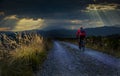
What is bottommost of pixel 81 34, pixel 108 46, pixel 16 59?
pixel 108 46

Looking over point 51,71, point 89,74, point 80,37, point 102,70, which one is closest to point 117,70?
point 102,70

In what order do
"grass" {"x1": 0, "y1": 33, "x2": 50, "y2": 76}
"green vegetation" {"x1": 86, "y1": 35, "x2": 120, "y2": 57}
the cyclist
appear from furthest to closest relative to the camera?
the cyclist, "green vegetation" {"x1": 86, "y1": 35, "x2": 120, "y2": 57}, "grass" {"x1": 0, "y1": 33, "x2": 50, "y2": 76}

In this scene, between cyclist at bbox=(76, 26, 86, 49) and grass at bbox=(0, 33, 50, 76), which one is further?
cyclist at bbox=(76, 26, 86, 49)

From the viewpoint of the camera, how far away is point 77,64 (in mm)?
19656

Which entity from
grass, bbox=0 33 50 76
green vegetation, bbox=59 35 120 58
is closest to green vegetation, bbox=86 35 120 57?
green vegetation, bbox=59 35 120 58

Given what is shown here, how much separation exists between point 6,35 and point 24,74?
335cm

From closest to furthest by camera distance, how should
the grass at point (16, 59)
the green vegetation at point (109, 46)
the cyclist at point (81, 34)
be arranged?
the grass at point (16, 59) → the green vegetation at point (109, 46) → the cyclist at point (81, 34)

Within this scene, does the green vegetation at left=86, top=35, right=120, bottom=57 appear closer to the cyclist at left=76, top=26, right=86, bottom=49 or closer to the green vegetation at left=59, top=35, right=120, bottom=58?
the green vegetation at left=59, top=35, right=120, bottom=58

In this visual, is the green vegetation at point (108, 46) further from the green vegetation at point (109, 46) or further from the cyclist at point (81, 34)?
the cyclist at point (81, 34)

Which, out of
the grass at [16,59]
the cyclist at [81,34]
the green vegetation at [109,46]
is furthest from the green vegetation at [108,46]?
the grass at [16,59]

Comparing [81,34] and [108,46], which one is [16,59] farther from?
[108,46]

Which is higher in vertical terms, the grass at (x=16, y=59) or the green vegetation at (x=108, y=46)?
the grass at (x=16, y=59)

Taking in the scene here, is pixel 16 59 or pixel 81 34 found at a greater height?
pixel 16 59

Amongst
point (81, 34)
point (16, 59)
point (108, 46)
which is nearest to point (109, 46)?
point (108, 46)
